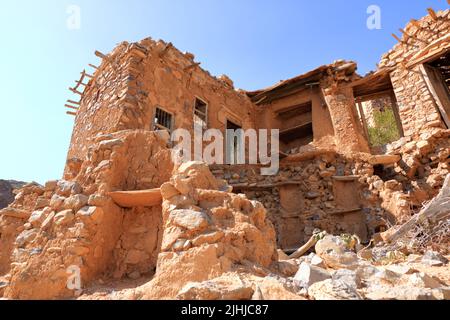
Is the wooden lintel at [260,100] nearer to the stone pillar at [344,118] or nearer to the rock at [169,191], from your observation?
the stone pillar at [344,118]

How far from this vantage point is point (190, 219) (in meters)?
2.49

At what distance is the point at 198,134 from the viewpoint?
27.2 feet

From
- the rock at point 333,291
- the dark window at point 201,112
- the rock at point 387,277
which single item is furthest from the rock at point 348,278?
the dark window at point 201,112

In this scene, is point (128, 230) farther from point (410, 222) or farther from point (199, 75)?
point (199, 75)

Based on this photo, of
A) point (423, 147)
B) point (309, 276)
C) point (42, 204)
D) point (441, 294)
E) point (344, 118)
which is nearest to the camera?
point (441, 294)

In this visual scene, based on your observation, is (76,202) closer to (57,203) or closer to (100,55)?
(57,203)

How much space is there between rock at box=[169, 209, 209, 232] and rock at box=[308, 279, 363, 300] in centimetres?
101

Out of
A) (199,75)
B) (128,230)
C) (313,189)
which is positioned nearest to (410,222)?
(313,189)

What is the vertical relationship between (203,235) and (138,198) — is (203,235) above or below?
below

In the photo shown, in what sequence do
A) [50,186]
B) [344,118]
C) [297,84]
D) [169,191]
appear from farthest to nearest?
[297,84] → [344,118] → [50,186] → [169,191]

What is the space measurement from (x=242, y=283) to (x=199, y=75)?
8.02m

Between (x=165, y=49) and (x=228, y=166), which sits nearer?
(x=165, y=49)

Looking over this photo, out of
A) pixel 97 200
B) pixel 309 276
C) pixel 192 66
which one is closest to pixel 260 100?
pixel 192 66

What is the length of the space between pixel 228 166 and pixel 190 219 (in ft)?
20.2
